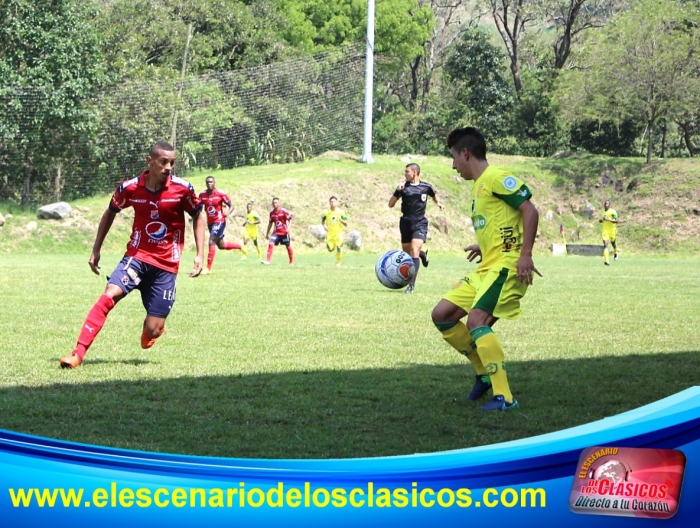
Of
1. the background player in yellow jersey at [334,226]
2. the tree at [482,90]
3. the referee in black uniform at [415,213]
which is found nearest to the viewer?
the referee in black uniform at [415,213]

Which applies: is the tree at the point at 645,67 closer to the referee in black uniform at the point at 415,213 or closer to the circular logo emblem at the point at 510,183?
the referee in black uniform at the point at 415,213

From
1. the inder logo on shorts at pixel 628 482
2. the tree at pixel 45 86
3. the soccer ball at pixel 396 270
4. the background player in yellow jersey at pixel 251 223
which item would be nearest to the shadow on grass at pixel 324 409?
the inder logo on shorts at pixel 628 482

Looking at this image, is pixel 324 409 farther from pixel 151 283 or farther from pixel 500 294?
pixel 151 283

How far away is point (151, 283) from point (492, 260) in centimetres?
323

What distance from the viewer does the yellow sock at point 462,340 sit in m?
7.04

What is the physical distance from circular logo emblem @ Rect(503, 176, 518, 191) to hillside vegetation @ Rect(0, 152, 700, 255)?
26305 millimetres

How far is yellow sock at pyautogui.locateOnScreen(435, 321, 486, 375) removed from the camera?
704cm

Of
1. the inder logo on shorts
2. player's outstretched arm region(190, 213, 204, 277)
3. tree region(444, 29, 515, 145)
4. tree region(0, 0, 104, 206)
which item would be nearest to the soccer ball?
player's outstretched arm region(190, 213, 204, 277)

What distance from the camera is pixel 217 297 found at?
14.8 metres

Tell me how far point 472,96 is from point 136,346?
46798 mm

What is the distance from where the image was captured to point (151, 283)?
838 cm

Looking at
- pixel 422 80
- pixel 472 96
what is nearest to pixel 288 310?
pixel 472 96

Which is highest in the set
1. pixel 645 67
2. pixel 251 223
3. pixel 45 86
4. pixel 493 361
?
pixel 645 67

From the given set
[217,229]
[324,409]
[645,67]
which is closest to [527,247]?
[324,409]
